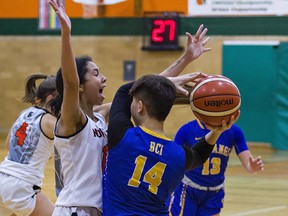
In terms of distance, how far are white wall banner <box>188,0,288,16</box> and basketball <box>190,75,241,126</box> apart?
38.3 feet

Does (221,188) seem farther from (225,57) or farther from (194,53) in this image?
(225,57)

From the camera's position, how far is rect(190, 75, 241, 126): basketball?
12.1 feet

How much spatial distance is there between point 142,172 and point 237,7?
41.0ft

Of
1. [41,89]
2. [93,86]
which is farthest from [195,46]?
[41,89]

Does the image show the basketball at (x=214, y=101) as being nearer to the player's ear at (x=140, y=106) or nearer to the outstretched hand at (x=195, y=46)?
the outstretched hand at (x=195, y=46)

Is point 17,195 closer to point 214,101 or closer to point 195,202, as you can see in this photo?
point 195,202

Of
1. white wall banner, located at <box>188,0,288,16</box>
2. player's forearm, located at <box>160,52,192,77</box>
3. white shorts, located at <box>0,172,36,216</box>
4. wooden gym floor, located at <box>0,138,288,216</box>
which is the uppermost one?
white wall banner, located at <box>188,0,288,16</box>

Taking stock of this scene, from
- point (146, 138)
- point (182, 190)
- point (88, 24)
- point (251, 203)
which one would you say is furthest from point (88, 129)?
point (88, 24)

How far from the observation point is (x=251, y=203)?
9.24 m

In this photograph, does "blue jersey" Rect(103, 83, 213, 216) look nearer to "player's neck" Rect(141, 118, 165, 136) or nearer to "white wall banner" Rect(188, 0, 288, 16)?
"player's neck" Rect(141, 118, 165, 136)

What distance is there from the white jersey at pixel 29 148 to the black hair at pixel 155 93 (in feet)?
6.11

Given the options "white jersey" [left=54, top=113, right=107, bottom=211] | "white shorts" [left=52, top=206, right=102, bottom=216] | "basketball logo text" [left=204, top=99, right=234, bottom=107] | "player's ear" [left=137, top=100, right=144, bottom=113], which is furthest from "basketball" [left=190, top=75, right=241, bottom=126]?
"white shorts" [left=52, top=206, right=102, bottom=216]

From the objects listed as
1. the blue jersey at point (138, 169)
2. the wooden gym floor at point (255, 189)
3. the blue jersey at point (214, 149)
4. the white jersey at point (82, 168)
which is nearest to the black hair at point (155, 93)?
the blue jersey at point (138, 169)

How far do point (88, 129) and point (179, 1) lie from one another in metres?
12.8
